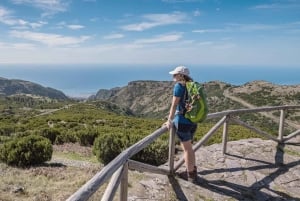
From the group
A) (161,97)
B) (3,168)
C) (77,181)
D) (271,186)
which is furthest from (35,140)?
(161,97)

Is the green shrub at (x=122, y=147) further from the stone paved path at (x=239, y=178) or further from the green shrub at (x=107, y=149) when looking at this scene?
the stone paved path at (x=239, y=178)

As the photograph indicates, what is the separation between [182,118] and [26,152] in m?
6.61

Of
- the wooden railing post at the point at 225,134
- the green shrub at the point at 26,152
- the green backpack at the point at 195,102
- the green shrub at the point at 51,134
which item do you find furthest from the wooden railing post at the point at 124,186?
the green shrub at the point at 51,134

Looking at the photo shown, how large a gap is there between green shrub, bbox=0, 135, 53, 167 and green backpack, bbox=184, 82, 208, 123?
21.7ft

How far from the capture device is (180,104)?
17.7ft

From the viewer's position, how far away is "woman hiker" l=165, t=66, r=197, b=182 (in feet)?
17.2

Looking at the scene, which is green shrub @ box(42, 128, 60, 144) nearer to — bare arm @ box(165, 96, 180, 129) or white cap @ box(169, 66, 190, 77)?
bare arm @ box(165, 96, 180, 129)

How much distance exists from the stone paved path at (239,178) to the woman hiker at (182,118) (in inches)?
17.2

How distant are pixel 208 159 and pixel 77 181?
3154 mm

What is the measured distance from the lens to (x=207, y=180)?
254 inches

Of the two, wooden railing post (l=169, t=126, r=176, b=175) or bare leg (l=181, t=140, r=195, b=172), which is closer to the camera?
bare leg (l=181, t=140, r=195, b=172)

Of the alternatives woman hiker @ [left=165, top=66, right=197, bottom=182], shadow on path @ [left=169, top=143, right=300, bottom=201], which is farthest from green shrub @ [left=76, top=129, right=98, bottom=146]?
woman hiker @ [left=165, top=66, right=197, bottom=182]

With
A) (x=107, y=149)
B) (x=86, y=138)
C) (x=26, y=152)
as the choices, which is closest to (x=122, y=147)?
(x=107, y=149)

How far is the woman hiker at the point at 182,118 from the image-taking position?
5246 millimetres
